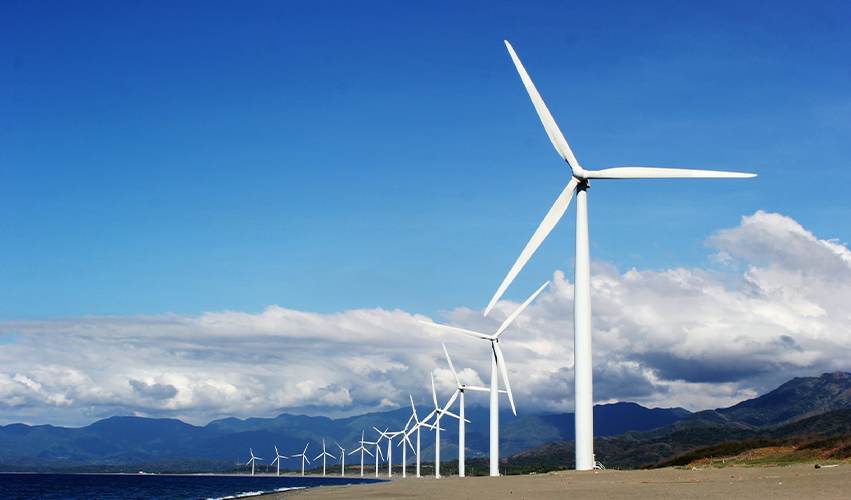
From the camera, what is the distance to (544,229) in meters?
40.2

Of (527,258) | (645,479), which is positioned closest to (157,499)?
(527,258)

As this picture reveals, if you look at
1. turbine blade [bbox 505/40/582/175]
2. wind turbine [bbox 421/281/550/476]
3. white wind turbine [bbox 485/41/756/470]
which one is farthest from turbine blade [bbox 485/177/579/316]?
wind turbine [bbox 421/281/550/476]

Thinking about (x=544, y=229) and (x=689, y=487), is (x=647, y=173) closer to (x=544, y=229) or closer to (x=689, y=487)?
(x=544, y=229)

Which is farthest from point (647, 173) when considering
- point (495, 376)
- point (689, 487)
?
point (495, 376)

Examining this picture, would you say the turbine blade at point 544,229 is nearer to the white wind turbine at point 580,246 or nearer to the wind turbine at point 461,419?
the white wind turbine at point 580,246

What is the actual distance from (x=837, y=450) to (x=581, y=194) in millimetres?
24950

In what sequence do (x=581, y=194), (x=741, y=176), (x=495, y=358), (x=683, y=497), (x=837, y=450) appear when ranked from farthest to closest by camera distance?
(x=495, y=358) < (x=837, y=450) < (x=581, y=194) < (x=741, y=176) < (x=683, y=497)

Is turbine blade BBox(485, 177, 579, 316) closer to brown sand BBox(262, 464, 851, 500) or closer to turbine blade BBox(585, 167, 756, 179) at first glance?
turbine blade BBox(585, 167, 756, 179)

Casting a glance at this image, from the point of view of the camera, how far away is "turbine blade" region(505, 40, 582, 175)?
1569 inches

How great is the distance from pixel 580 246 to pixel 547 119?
462 inches

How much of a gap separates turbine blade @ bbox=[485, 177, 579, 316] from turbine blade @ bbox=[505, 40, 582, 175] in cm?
145

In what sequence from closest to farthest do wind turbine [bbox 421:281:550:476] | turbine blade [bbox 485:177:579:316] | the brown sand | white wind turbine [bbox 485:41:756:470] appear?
the brown sand < white wind turbine [bbox 485:41:756:470] < turbine blade [bbox 485:177:579:316] < wind turbine [bbox 421:281:550:476]

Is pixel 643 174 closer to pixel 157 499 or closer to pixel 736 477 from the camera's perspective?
pixel 736 477

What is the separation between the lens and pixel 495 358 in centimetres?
8594
